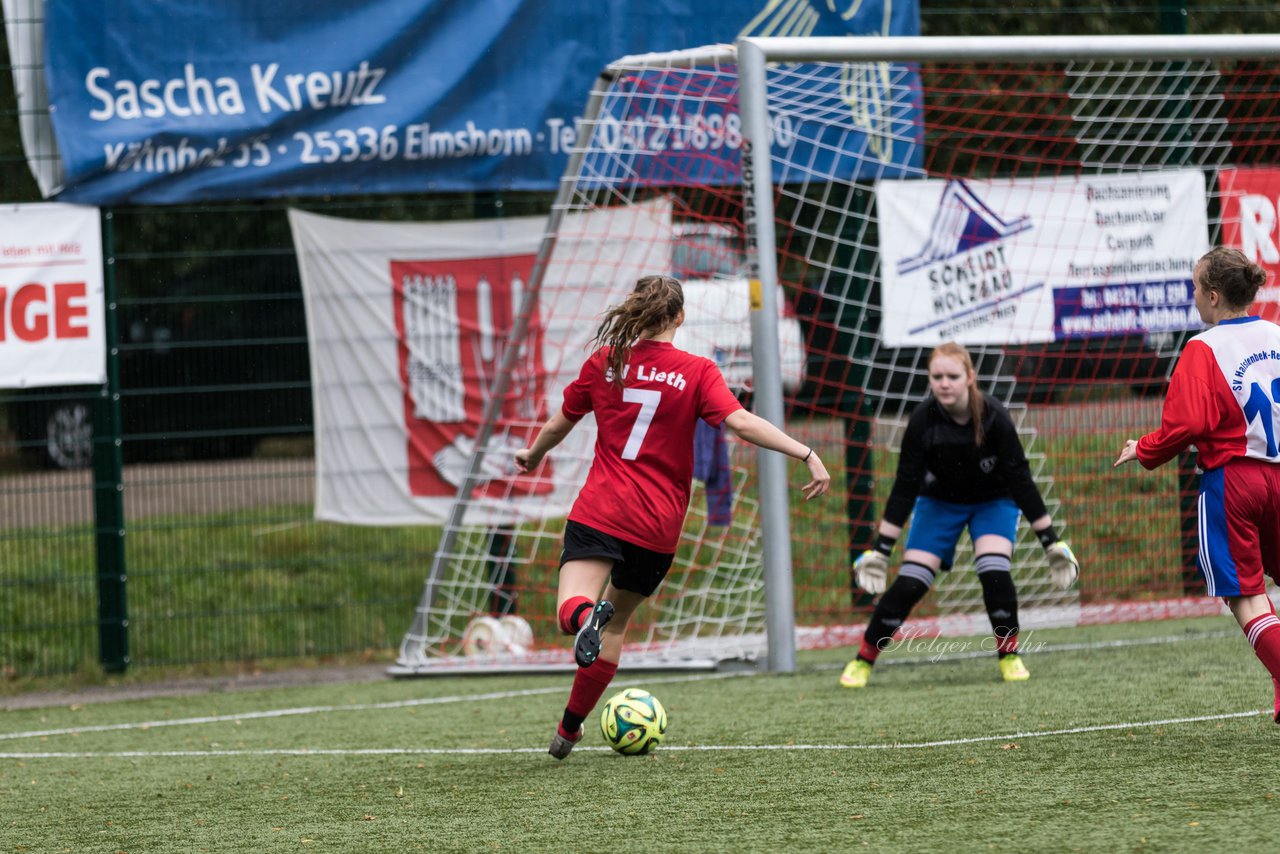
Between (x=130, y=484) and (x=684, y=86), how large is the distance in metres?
3.87

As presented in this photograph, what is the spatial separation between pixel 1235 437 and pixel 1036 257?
4.46 meters

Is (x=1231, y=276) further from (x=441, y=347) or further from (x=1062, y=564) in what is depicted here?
(x=441, y=347)

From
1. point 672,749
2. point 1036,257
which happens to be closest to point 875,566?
point 672,749

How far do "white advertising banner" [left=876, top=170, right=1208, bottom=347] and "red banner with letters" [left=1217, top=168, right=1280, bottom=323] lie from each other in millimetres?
247

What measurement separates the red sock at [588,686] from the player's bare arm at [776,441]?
38.3 inches

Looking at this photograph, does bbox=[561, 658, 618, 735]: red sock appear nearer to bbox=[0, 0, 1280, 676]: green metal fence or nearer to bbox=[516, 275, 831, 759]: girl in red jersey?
bbox=[516, 275, 831, 759]: girl in red jersey

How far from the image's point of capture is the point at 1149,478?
10523 millimetres

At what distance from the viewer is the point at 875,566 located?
757cm

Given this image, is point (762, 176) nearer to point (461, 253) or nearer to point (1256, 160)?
point (461, 253)

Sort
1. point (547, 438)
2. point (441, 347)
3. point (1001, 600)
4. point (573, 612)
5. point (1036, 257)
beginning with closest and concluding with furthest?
1. point (573, 612)
2. point (547, 438)
3. point (1001, 600)
4. point (1036, 257)
5. point (441, 347)

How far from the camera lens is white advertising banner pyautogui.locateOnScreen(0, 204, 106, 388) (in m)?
9.18

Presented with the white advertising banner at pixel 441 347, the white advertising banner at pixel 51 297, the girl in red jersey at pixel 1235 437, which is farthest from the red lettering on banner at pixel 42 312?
the girl in red jersey at pixel 1235 437

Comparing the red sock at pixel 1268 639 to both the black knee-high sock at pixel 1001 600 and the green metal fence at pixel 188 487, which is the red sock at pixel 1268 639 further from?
the green metal fence at pixel 188 487

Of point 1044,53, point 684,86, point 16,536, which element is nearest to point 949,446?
point 1044,53
